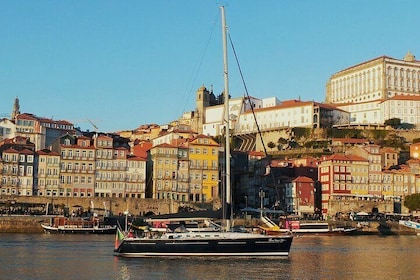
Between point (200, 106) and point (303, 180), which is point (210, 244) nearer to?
point (303, 180)

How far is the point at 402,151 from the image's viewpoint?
108m

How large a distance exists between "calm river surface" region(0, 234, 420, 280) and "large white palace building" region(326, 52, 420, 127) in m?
73.7

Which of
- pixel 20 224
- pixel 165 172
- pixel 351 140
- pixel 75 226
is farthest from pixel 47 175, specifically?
pixel 351 140

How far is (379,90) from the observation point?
133 meters

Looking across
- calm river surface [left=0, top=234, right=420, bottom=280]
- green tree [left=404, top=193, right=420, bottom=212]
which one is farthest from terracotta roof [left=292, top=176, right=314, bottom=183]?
calm river surface [left=0, top=234, right=420, bottom=280]

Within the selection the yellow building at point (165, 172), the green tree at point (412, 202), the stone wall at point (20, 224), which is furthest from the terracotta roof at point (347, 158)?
the stone wall at point (20, 224)

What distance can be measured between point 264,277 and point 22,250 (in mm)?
20166

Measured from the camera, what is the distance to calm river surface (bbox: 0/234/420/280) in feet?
108

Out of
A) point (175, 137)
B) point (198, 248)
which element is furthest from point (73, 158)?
point (198, 248)

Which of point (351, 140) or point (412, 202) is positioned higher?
point (351, 140)

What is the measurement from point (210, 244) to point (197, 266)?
2781 mm

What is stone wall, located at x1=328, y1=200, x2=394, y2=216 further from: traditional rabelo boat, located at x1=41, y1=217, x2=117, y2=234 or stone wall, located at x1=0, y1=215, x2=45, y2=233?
stone wall, located at x1=0, y1=215, x2=45, y2=233

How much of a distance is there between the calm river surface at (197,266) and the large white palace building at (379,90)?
7374 centimetres

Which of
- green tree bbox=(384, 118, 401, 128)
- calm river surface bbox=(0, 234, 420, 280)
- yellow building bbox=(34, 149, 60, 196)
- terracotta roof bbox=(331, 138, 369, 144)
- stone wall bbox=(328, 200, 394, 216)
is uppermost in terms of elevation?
green tree bbox=(384, 118, 401, 128)
